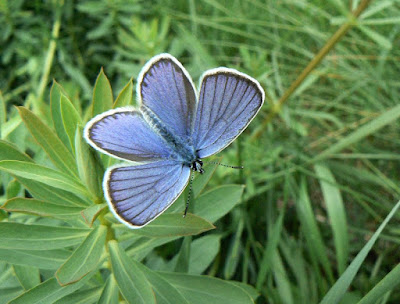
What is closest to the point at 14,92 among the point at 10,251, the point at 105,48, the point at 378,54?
the point at 105,48

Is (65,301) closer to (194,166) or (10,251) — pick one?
(10,251)

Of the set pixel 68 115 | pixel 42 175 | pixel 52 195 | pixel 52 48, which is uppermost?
pixel 52 48

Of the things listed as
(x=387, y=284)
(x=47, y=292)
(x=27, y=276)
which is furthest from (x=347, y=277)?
(x=27, y=276)

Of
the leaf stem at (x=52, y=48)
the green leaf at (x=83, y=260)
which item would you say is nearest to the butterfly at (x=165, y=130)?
the green leaf at (x=83, y=260)

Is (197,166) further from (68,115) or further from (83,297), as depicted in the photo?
(83,297)

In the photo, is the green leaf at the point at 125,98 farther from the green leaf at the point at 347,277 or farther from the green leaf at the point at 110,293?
the green leaf at the point at 347,277

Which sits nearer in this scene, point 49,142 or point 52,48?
point 49,142

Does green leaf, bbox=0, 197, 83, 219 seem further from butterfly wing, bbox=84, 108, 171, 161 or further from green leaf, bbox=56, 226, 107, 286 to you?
butterfly wing, bbox=84, 108, 171, 161
